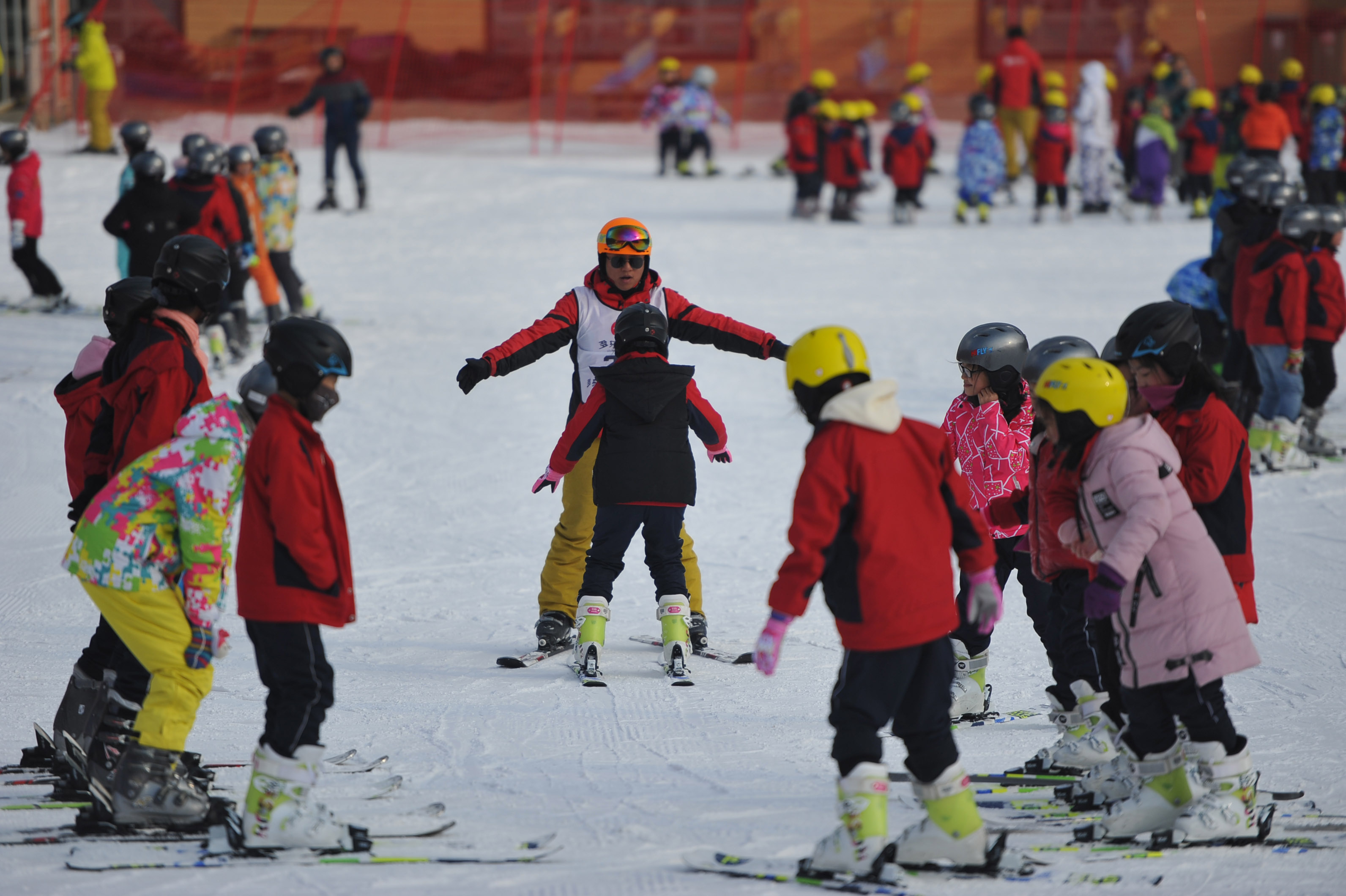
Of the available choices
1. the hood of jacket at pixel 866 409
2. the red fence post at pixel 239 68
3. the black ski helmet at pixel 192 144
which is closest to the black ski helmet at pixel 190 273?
the hood of jacket at pixel 866 409

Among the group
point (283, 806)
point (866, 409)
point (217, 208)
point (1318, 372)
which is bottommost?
point (283, 806)

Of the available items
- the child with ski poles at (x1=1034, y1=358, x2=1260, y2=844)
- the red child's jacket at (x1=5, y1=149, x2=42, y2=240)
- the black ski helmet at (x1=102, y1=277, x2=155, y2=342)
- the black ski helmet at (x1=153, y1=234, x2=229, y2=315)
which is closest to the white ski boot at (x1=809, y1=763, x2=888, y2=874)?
the child with ski poles at (x1=1034, y1=358, x2=1260, y2=844)

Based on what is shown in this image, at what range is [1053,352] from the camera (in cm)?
473

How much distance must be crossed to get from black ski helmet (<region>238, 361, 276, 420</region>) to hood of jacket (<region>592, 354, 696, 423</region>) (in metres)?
1.86

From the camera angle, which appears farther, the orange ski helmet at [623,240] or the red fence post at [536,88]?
the red fence post at [536,88]

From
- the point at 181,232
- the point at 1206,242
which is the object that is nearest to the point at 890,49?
the point at 1206,242

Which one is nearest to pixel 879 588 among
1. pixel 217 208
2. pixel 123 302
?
pixel 123 302

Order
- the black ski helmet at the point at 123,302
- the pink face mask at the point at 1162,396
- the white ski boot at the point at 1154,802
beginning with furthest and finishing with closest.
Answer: the black ski helmet at the point at 123,302
the pink face mask at the point at 1162,396
the white ski boot at the point at 1154,802

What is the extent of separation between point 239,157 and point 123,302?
682cm

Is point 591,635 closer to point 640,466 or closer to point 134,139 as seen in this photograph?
point 640,466

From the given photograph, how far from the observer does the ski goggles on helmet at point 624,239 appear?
Answer: 5.99m

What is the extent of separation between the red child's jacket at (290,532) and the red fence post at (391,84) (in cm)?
1961

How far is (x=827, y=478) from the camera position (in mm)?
3711

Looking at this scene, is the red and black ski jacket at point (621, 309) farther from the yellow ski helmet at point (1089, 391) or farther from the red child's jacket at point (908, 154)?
the red child's jacket at point (908, 154)
